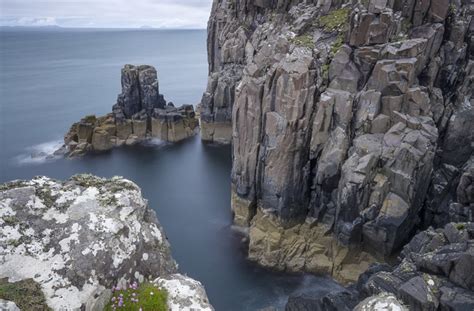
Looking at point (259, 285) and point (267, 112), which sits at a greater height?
point (267, 112)

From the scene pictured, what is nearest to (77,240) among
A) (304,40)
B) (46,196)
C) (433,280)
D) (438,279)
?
(46,196)

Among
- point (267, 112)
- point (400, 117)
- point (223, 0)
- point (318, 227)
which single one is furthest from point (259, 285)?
point (223, 0)

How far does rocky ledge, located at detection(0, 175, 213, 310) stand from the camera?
9.77 metres

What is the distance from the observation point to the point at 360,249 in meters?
33.9

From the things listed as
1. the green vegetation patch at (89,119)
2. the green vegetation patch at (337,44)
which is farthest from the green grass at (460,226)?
the green vegetation patch at (89,119)

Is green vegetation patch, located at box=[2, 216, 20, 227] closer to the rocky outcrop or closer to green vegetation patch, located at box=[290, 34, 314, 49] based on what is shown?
the rocky outcrop

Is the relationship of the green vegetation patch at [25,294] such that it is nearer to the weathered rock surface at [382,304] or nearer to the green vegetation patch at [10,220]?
the green vegetation patch at [10,220]

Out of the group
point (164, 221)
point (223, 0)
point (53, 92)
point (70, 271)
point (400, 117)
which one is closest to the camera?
point (70, 271)

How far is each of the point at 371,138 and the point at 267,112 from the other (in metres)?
9.75

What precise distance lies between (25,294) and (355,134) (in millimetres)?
29829

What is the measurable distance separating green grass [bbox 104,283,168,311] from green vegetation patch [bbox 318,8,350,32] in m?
35.4

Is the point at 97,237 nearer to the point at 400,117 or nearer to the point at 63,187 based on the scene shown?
the point at 63,187

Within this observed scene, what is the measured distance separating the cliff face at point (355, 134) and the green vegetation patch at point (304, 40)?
11cm

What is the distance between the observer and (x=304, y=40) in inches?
1591
